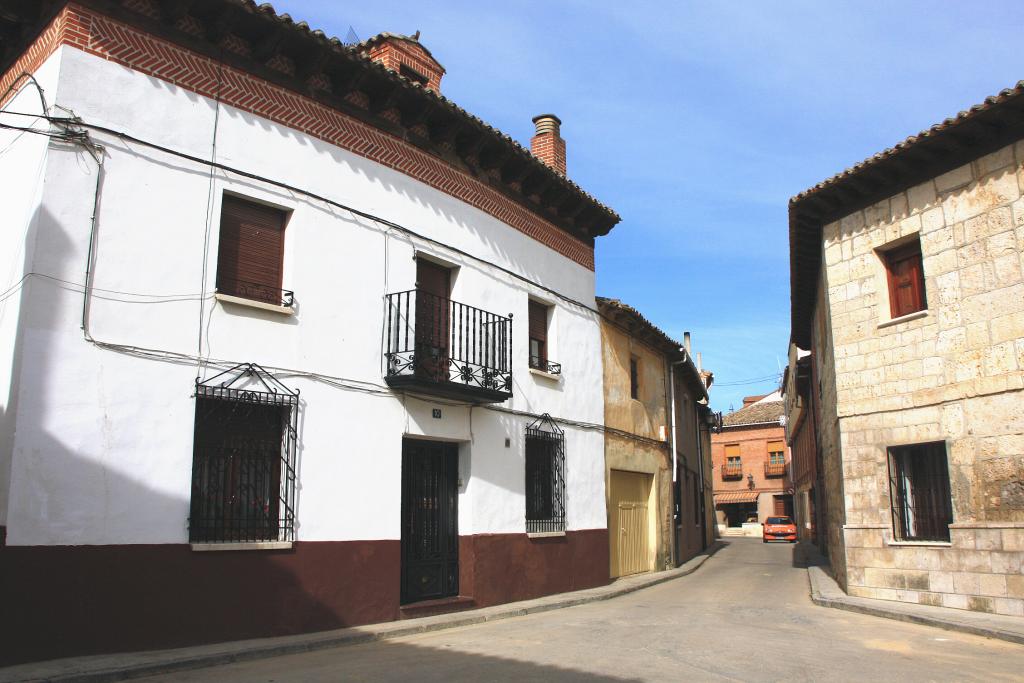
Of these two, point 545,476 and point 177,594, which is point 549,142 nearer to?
point 545,476

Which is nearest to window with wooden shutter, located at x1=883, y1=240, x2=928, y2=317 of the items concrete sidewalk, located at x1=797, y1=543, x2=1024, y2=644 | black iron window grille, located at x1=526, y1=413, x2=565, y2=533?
concrete sidewalk, located at x1=797, y1=543, x2=1024, y2=644

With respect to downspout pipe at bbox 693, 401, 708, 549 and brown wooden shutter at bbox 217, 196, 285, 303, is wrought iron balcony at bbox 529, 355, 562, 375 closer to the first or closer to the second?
brown wooden shutter at bbox 217, 196, 285, 303

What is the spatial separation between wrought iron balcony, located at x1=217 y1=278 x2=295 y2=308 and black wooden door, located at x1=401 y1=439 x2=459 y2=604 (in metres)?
2.56

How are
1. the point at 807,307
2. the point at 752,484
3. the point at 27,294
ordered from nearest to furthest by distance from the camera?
1. the point at 27,294
2. the point at 807,307
3. the point at 752,484

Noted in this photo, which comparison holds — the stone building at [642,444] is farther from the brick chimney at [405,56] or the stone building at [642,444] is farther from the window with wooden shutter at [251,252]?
the window with wooden shutter at [251,252]

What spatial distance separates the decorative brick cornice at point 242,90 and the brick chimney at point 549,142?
A: 134 inches

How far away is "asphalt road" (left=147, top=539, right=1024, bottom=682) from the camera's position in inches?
263

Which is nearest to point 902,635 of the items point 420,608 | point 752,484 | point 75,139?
point 420,608

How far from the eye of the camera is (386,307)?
10211mm

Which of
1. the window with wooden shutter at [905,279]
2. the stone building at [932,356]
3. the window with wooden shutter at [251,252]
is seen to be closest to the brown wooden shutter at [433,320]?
the window with wooden shutter at [251,252]

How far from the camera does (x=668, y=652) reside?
25.3ft

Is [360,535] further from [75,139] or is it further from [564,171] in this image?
[564,171]

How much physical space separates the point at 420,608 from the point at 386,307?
3756mm

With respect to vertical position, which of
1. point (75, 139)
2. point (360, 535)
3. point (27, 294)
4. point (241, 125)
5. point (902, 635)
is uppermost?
point (241, 125)
